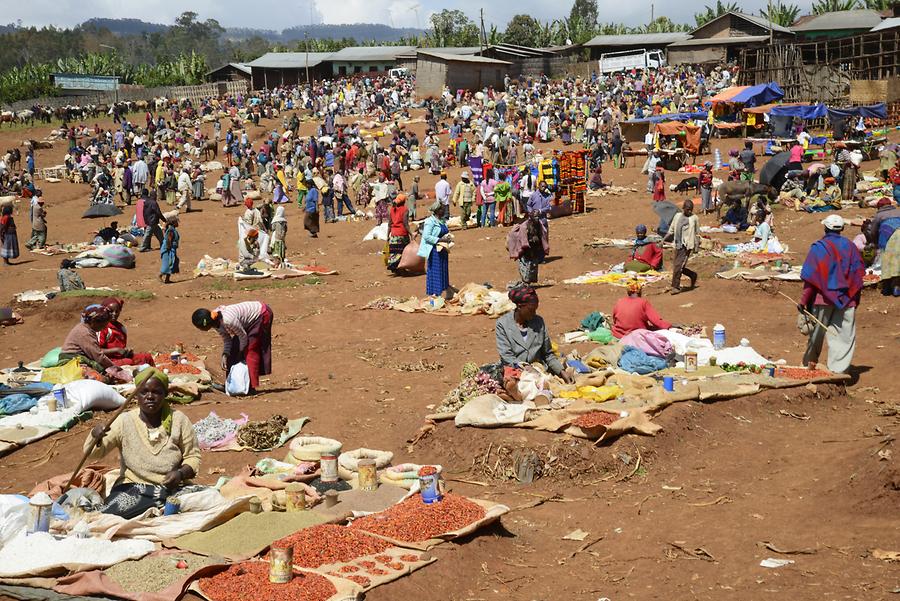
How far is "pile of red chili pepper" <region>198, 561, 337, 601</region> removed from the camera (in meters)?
5.78

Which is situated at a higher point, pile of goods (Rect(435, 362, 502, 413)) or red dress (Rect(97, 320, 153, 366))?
red dress (Rect(97, 320, 153, 366))

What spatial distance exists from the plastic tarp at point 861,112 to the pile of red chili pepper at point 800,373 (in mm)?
24552

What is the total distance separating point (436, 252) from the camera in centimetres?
1560

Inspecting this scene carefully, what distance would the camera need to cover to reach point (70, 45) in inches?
5723

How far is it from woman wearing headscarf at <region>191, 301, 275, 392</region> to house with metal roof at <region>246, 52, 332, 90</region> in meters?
56.1

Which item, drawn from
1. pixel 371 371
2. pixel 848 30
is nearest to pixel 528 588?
pixel 371 371

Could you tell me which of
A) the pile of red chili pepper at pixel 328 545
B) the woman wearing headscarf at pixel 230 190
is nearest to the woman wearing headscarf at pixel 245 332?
the pile of red chili pepper at pixel 328 545

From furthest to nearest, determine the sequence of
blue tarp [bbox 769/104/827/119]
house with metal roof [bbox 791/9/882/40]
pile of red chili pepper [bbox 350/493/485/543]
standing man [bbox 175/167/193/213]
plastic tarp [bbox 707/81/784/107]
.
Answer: house with metal roof [bbox 791/9/882/40]
plastic tarp [bbox 707/81/784/107]
blue tarp [bbox 769/104/827/119]
standing man [bbox 175/167/193/213]
pile of red chili pepper [bbox 350/493/485/543]

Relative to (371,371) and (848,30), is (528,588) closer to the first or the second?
(371,371)

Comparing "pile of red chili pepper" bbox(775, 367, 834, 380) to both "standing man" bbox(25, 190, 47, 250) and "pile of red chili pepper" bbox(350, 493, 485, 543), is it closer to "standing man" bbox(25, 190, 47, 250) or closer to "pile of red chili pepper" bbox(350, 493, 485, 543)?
"pile of red chili pepper" bbox(350, 493, 485, 543)

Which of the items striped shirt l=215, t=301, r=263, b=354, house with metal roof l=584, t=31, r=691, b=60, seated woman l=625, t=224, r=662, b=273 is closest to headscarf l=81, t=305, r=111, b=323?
striped shirt l=215, t=301, r=263, b=354

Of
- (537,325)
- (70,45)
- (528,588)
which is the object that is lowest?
(528,588)

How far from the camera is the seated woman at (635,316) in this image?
11.3 metres

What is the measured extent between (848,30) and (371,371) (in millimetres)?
53978
